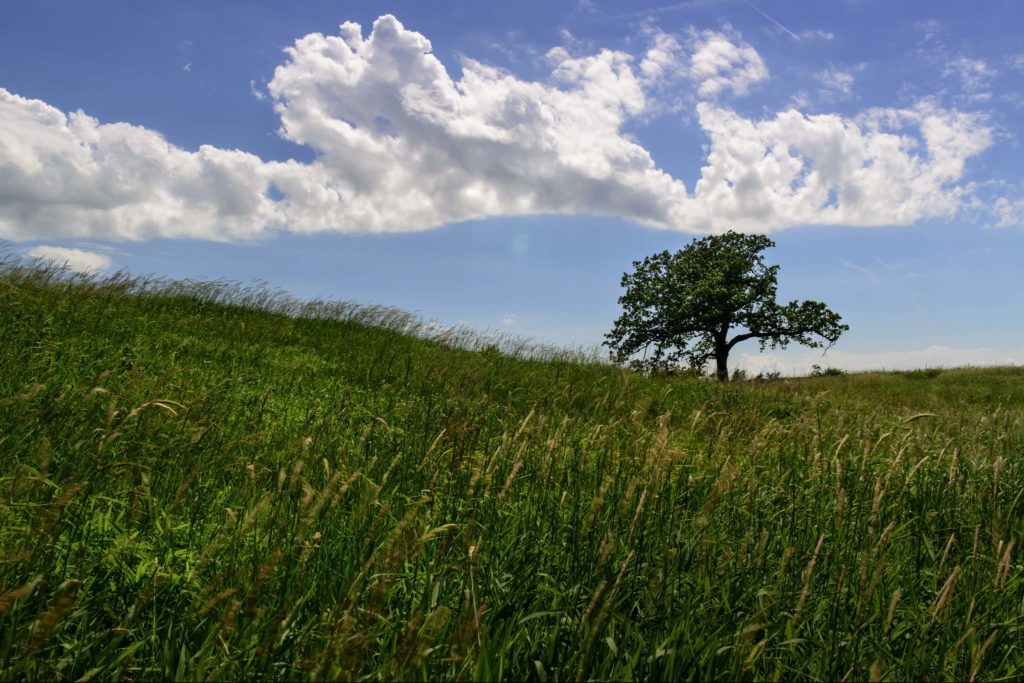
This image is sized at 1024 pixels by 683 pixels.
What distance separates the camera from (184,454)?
4.82 metres

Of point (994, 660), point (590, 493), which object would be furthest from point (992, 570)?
point (590, 493)

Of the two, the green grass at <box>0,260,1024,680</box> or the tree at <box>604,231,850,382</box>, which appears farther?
the tree at <box>604,231,850,382</box>

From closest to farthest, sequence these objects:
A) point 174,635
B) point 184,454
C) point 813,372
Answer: point 174,635 < point 184,454 < point 813,372

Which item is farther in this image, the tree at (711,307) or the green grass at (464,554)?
the tree at (711,307)

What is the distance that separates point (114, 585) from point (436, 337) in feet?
45.3

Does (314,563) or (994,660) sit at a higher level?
(314,563)

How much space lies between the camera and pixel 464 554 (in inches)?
120

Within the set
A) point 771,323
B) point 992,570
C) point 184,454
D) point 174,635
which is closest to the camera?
point 174,635

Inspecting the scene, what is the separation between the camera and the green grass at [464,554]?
2305 millimetres

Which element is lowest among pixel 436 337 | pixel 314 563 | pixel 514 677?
pixel 514 677

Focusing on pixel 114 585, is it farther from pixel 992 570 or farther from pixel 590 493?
pixel 992 570

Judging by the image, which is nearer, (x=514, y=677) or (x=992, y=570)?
(x=514, y=677)

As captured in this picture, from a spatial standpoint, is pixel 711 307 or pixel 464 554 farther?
pixel 711 307

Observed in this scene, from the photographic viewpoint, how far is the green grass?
2.30 m
